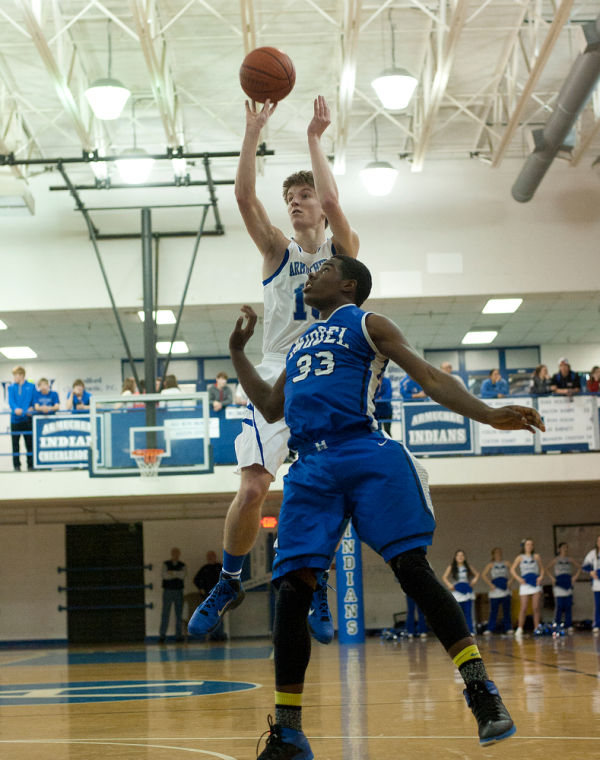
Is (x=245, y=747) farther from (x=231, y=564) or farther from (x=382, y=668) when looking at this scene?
(x=382, y=668)

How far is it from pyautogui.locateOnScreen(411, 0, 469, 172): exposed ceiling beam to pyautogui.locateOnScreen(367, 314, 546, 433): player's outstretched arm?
9712 millimetres

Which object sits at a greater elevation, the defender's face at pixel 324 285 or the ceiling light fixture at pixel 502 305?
the ceiling light fixture at pixel 502 305

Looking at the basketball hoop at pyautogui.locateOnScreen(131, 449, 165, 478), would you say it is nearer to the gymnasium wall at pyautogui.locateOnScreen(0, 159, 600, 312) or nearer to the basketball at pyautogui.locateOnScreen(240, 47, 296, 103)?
the gymnasium wall at pyautogui.locateOnScreen(0, 159, 600, 312)

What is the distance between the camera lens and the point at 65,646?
19859 millimetres

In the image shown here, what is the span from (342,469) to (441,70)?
11.5 m

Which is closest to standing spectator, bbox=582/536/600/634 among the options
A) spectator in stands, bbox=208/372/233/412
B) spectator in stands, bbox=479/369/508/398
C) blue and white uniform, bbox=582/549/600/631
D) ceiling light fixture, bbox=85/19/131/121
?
blue and white uniform, bbox=582/549/600/631

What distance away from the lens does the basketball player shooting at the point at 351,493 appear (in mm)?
3451

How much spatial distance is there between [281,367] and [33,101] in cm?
1343

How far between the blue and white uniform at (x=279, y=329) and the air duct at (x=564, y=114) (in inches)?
350

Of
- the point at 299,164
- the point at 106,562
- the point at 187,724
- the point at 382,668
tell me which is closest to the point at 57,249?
the point at 299,164

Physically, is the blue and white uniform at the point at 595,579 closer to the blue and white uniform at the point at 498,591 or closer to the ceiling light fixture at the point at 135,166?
the blue and white uniform at the point at 498,591

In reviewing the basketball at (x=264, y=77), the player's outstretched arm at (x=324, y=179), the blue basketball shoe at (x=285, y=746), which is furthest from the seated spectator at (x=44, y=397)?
the blue basketball shoe at (x=285, y=746)

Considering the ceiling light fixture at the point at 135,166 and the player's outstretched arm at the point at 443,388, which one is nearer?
the player's outstretched arm at the point at 443,388

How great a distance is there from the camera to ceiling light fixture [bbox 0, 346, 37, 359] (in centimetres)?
2102
